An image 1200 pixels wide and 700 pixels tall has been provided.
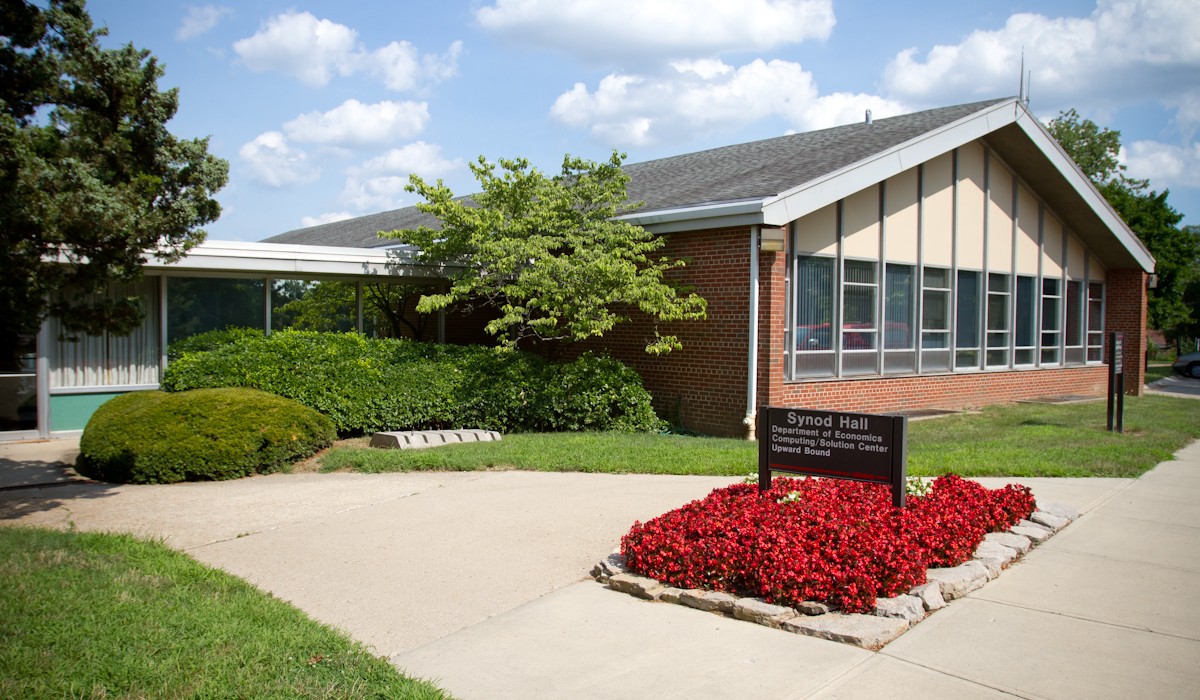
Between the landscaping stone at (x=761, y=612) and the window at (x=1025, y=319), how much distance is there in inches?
599

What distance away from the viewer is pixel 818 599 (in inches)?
215

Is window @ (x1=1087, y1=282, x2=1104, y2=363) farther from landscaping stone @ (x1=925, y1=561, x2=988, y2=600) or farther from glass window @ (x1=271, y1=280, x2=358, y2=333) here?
landscaping stone @ (x1=925, y1=561, x2=988, y2=600)

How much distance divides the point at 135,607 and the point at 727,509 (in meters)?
3.94

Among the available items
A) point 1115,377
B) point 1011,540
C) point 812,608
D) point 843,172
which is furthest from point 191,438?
point 1115,377

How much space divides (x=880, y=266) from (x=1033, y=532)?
8499 mm

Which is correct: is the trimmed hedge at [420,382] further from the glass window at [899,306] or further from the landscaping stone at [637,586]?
the landscaping stone at [637,586]

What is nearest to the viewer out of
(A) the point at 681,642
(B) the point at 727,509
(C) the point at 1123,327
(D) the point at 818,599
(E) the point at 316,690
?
(E) the point at 316,690

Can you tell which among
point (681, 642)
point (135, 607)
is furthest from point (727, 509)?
point (135, 607)

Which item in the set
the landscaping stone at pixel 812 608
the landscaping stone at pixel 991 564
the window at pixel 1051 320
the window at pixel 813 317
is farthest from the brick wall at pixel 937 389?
the landscaping stone at pixel 812 608

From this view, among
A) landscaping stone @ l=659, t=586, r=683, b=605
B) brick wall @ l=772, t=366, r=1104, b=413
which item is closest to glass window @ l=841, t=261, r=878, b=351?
brick wall @ l=772, t=366, r=1104, b=413

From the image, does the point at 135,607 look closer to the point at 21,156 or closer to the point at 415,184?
the point at 21,156

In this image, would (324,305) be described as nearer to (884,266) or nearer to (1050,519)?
(884,266)

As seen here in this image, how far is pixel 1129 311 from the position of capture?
69.7 ft

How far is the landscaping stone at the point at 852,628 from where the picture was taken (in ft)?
16.1
